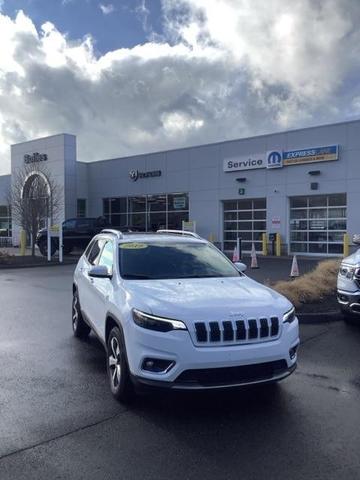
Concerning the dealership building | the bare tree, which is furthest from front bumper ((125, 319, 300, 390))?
the bare tree

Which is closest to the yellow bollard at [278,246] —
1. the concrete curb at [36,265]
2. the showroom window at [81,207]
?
the concrete curb at [36,265]

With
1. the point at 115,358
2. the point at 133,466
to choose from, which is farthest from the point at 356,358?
the point at 133,466

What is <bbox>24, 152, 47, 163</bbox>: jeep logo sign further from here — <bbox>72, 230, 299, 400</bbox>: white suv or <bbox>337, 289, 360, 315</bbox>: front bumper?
<bbox>72, 230, 299, 400</bbox>: white suv

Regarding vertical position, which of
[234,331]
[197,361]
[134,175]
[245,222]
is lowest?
[197,361]

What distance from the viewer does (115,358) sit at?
4.83m

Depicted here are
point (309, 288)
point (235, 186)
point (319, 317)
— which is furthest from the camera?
point (235, 186)

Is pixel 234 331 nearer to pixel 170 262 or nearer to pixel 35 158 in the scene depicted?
pixel 170 262

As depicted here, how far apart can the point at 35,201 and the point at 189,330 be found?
2231 centimetres

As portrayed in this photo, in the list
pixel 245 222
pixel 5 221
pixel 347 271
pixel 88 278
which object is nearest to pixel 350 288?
pixel 347 271

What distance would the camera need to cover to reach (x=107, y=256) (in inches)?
241

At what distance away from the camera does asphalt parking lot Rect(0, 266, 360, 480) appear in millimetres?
3434

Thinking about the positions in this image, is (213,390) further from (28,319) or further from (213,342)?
(28,319)

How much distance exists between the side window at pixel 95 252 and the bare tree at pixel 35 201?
53.8 ft

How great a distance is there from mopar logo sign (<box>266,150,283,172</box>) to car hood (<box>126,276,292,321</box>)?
2036 cm
